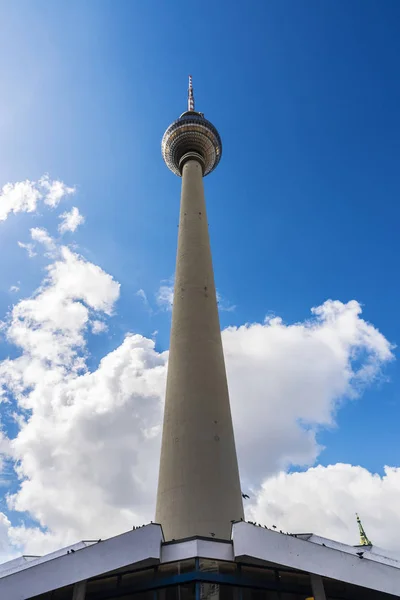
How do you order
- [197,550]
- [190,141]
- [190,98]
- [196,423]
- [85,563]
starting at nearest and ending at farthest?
[85,563] < [197,550] < [196,423] < [190,141] < [190,98]

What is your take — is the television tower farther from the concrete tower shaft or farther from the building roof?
the building roof

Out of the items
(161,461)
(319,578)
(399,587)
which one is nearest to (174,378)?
(161,461)

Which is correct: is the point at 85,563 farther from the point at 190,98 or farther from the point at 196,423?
the point at 190,98

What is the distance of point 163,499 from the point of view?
1966cm

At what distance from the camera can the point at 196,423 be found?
21.1 m

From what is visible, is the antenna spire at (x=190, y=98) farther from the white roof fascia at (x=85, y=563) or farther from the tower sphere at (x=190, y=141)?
the white roof fascia at (x=85, y=563)

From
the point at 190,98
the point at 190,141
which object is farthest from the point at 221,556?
the point at 190,98

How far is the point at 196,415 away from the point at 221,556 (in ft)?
26.8

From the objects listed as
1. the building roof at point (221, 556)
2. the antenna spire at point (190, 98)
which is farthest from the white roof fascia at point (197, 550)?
the antenna spire at point (190, 98)

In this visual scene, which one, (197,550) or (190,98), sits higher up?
(190,98)

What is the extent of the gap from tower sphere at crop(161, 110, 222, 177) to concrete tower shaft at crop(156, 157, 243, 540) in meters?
14.0

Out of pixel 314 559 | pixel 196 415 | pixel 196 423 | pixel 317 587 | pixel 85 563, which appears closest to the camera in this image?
pixel 85 563

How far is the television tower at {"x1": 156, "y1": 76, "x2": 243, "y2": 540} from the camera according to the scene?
1877 centimetres

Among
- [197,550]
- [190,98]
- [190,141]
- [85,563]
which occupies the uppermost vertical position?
[190,98]
